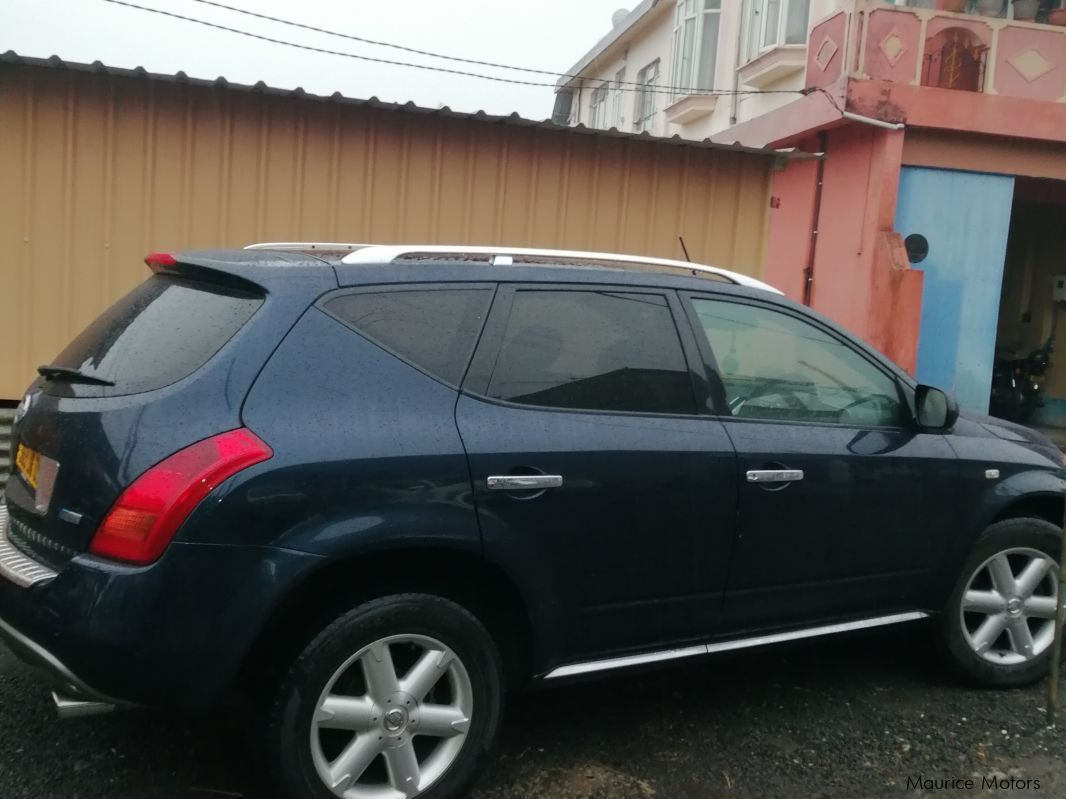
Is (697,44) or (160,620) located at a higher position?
(697,44)

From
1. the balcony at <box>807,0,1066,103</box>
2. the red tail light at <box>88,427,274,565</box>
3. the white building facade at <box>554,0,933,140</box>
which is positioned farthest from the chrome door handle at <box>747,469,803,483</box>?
the white building facade at <box>554,0,933,140</box>

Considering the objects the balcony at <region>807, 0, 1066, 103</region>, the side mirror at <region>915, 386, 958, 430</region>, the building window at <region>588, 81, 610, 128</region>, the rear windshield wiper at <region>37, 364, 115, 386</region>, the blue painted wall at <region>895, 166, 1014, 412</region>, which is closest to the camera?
the rear windshield wiper at <region>37, 364, 115, 386</region>

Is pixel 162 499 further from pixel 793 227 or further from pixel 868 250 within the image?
pixel 793 227

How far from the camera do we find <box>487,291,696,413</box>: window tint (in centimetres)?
313

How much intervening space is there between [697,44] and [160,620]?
14582mm

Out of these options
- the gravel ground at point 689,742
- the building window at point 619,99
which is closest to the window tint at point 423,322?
the gravel ground at point 689,742

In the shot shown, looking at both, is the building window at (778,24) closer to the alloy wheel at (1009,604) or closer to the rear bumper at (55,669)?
the alloy wheel at (1009,604)

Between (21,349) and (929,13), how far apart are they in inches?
367

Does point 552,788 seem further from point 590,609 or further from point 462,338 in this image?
point 462,338

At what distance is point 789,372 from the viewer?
3.73 metres

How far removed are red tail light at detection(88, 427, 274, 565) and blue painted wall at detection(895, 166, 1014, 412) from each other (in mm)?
9684

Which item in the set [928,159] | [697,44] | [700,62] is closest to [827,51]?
[928,159]

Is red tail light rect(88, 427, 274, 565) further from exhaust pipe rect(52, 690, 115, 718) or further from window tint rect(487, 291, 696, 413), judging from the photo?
window tint rect(487, 291, 696, 413)

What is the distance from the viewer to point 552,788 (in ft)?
10.5
